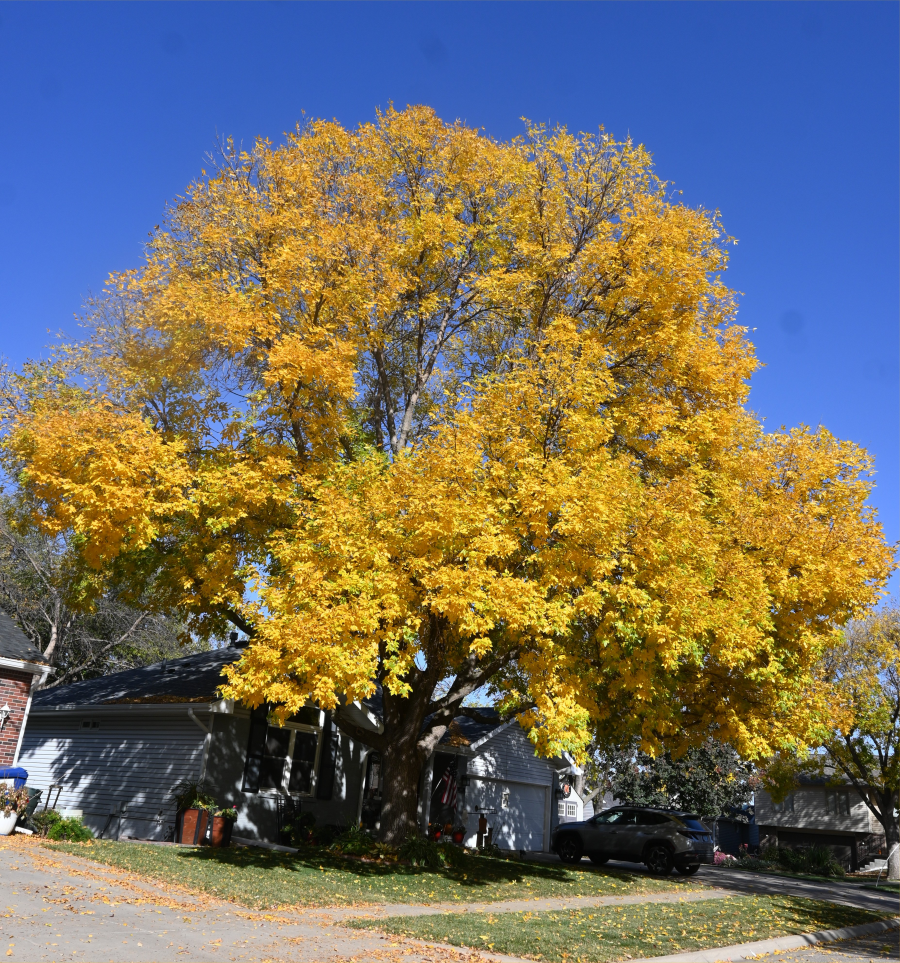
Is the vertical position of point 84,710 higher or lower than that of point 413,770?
higher

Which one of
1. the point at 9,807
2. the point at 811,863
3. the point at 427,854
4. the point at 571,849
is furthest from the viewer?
the point at 811,863

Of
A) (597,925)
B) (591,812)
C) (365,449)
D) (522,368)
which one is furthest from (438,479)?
(591,812)

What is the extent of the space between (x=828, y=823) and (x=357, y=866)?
3318cm

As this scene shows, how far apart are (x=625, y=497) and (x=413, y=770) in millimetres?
7650

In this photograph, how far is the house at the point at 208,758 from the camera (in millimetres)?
17922

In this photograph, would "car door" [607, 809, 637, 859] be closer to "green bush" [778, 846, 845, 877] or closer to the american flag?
the american flag

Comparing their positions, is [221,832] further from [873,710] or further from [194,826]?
[873,710]

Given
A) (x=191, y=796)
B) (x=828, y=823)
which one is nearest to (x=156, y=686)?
(x=191, y=796)

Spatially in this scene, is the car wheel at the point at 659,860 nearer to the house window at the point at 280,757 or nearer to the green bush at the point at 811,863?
the house window at the point at 280,757

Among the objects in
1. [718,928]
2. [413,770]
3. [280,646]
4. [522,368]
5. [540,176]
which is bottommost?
[718,928]

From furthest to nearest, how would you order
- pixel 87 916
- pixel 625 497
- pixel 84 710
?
pixel 84 710
pixel 625 497
pixel 87 916

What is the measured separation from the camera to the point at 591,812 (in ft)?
158

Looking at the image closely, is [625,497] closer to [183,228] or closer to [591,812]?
[183,228]

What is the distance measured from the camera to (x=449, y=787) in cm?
2384
